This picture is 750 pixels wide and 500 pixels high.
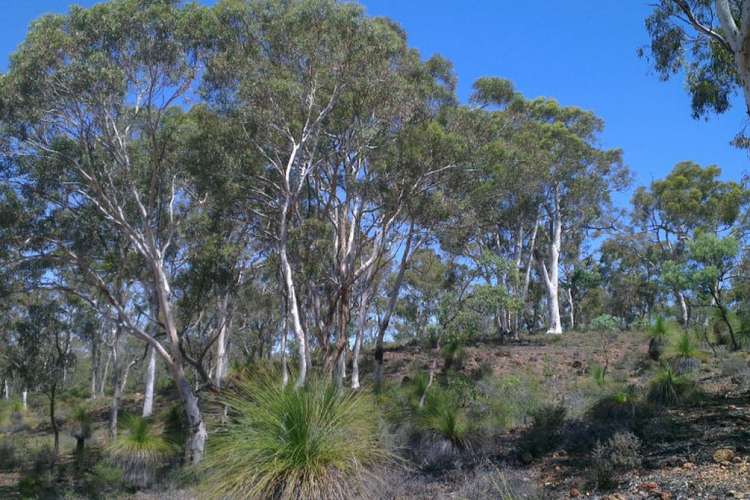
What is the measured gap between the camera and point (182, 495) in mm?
13258

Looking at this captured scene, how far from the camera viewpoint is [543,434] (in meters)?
12.9

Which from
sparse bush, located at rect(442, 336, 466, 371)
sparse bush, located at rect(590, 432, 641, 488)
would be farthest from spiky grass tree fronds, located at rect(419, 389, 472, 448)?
sparse bush, located at rect(442, 336, 466, 371)

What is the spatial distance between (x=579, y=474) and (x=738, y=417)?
3.41m

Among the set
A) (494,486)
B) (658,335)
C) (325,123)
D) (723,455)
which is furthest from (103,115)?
(658,335)

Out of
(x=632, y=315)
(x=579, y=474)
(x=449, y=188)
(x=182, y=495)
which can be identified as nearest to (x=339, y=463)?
(x=579, y=474)

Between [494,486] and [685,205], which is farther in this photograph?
[685,205]

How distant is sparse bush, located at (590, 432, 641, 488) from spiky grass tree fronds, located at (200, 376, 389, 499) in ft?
9.82

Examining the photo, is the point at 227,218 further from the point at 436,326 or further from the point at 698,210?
the point at 698,210

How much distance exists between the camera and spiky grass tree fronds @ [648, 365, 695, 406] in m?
14.1

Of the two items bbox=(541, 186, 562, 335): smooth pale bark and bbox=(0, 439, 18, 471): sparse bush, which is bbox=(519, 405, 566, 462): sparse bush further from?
bbox=(541, 186, 562, 335): smooth pale bark

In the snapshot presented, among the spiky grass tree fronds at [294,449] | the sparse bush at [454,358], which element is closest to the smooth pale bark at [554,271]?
the sparse bush at [454,358]

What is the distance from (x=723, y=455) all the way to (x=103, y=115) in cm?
1484

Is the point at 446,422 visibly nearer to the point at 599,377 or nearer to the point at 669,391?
the point at 669,391

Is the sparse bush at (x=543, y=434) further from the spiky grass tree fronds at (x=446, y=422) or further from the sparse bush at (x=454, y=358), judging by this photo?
the sparse bush at (x=454, y=358)
